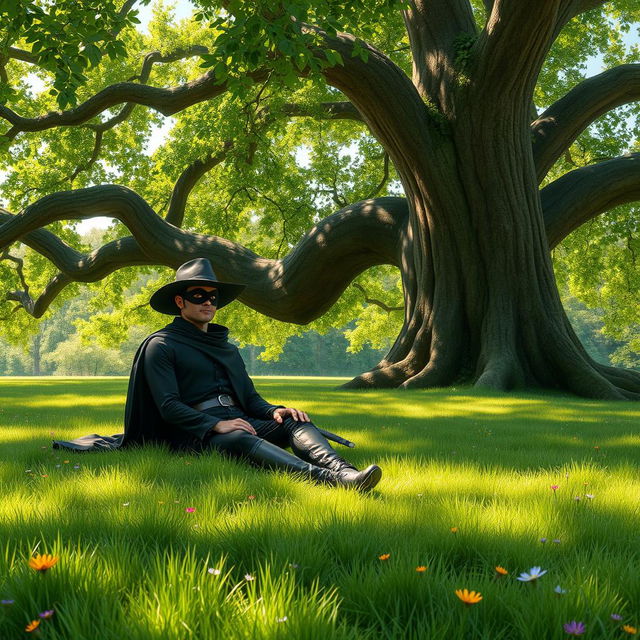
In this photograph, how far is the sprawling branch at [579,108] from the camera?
13.5 m

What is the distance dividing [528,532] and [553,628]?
89cm

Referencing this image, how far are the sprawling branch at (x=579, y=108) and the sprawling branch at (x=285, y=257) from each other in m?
3.22

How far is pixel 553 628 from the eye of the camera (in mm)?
1694

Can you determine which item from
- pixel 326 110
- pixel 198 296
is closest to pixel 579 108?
pixel 326 110

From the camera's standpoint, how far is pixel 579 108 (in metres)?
13.7

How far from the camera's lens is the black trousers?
4332 mm

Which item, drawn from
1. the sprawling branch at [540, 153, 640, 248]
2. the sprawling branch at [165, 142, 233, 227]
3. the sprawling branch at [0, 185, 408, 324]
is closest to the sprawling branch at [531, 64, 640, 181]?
the sprawling branch at [540, 153, 640, 248]

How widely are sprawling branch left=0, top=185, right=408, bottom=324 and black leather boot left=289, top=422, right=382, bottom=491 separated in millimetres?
10079

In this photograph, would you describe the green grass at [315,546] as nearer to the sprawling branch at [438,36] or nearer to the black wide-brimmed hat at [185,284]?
the black wide-brimmed hat at [185,284]

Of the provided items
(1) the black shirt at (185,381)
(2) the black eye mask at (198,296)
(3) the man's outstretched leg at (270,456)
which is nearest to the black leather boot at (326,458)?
(3) the man's outstretched leg at (270,456)

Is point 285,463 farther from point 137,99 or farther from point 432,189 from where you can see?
point 137,99

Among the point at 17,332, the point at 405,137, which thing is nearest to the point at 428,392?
the point at 405,137

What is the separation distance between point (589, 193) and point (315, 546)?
13308 millimetres

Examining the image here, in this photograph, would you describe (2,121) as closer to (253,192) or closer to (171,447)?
(253,192)
